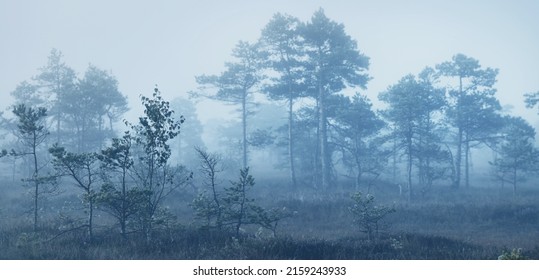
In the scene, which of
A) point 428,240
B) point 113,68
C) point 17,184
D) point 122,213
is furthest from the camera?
point 113,68

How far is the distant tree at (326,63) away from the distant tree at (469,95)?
774cm

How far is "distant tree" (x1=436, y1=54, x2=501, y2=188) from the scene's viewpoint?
25.1 m

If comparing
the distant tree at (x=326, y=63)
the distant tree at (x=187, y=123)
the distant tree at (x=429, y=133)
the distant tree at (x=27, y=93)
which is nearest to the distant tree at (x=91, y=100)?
the distant tree at (x=27, y=93)

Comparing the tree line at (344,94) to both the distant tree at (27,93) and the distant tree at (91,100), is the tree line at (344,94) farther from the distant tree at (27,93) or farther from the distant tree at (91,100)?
the distant tree at (27,93)

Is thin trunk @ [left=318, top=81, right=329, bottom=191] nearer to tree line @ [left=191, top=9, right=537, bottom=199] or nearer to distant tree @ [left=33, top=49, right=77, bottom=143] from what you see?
tree line @ [left=191, top=9, right=537, bottom=199]

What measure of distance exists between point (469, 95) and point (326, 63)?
11978 millimetres

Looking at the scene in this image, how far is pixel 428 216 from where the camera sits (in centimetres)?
1653

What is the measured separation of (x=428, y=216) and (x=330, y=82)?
10.8 m

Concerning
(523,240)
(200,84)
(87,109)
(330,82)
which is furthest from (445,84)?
(87,109)

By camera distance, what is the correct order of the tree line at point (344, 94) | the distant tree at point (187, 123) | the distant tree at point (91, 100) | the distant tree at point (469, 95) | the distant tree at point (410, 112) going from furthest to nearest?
the distant tree at point (187, 123) → the distant tree at point (469, 95) → the distant tree at point (91, 100) → the tree line at point (344, 94) → the distant tree at point (410, 112)

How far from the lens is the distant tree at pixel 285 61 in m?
22.4
